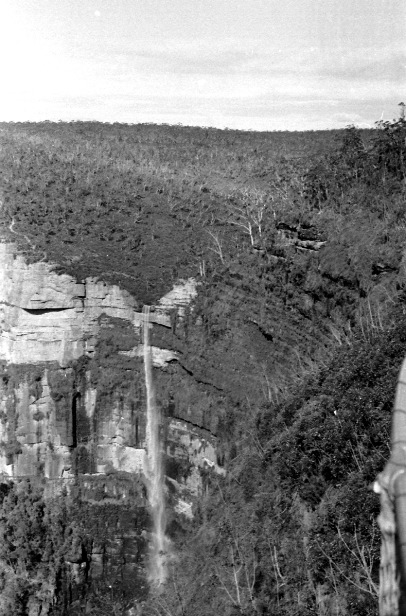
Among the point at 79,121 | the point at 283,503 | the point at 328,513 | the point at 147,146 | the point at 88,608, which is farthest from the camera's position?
the point at 79,121

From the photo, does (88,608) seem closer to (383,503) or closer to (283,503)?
(283,503)

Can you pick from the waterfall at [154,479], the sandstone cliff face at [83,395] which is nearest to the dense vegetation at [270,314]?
the waterfall at [154,479]

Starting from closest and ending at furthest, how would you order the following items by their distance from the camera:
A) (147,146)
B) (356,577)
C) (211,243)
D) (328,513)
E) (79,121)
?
(356,577), (328,513), (211,243), (147,146), (79,121)

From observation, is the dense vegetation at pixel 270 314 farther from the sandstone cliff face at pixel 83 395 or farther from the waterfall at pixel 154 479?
the sandstone cliff face at pixel 83 395

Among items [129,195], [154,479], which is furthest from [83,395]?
[129,195]

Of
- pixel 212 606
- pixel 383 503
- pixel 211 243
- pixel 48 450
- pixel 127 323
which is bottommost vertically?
pixel 48 450

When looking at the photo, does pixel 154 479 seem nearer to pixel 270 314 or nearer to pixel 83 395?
pixel 83 395

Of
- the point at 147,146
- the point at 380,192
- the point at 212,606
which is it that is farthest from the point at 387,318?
the point at 147,146
